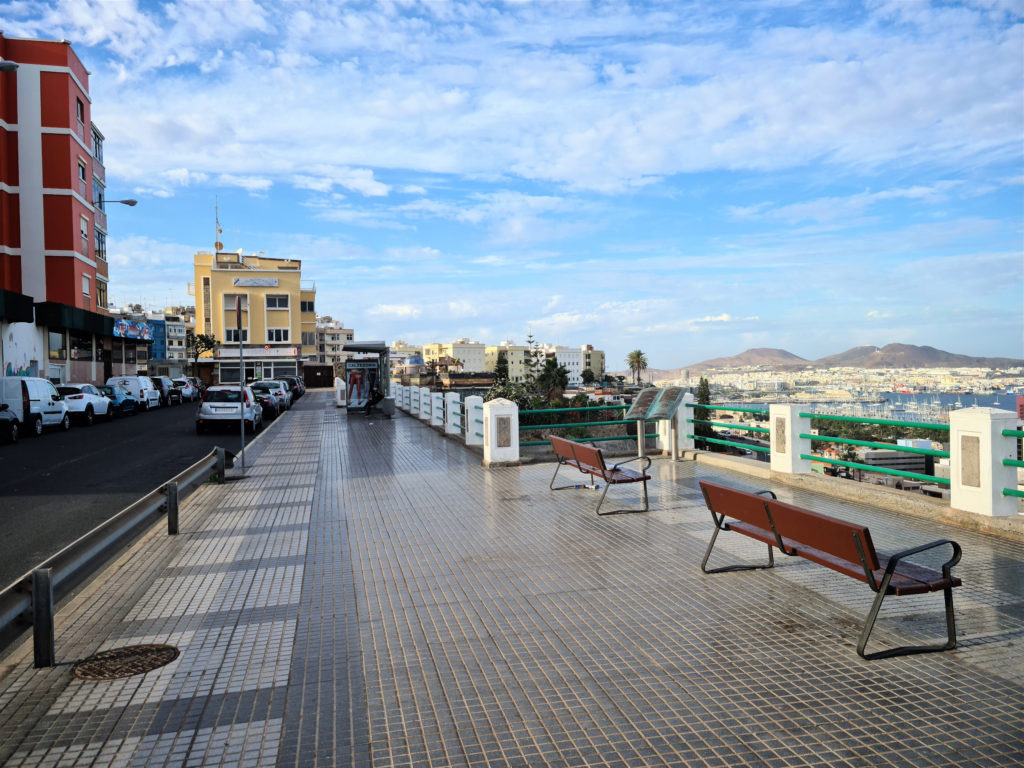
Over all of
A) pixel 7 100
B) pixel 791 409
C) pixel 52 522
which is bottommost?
pixel 52 522

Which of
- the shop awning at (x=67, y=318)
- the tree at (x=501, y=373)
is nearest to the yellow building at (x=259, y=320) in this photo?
the tree at (x=501, y=373)

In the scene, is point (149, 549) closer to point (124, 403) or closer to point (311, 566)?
point (311, 566)

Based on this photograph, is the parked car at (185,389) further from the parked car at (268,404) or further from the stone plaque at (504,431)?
the stone plaque at (504,431)

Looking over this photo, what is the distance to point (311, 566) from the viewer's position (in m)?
7.10

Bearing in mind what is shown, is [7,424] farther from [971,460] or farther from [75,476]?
[971,460]

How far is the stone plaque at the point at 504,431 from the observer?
1412 centimetres

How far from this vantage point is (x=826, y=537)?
5086mm

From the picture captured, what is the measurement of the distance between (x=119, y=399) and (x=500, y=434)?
2600 cm

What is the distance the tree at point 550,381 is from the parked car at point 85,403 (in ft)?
68.1

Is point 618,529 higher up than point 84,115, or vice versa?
point 84,115

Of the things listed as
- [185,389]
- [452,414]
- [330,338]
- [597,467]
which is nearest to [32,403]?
[452,414]

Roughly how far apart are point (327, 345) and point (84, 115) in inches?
4010

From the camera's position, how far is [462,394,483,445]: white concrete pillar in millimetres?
16719

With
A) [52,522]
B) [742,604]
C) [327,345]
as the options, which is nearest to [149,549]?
[52,522]
